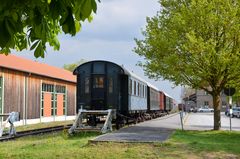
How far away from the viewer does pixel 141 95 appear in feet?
107

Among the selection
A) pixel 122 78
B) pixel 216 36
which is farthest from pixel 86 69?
pixel 216 36

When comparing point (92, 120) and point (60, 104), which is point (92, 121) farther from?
point (60, 104)

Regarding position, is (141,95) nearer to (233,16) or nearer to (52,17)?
(233,16)

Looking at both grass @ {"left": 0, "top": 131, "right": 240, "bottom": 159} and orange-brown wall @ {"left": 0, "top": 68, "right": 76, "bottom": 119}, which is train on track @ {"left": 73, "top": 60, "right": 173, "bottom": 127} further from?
orange-brown wall @ {"left": 0, "top": 68, "right": 76, "bottom": 119}

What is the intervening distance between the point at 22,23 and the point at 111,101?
67.0 ft

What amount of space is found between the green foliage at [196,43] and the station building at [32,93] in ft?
43.6

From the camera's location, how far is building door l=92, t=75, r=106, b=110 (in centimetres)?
2442

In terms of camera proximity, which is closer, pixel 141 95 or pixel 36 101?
pixel 141 95

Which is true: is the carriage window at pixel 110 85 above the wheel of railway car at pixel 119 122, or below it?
above

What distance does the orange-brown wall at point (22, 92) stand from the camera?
34.0 metres

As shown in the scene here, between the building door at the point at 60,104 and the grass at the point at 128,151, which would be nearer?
the grass at the point at 128,151

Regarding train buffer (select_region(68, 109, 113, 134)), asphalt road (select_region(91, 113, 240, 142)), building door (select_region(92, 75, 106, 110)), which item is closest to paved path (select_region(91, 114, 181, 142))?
asphalt road (select_region(91, 113, 240, 142))

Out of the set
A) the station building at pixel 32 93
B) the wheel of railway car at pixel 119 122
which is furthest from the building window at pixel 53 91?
the wheel of railway car at pixel 119 122

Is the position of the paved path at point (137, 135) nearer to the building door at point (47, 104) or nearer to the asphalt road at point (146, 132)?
the asphalt road at point (146, 132)
